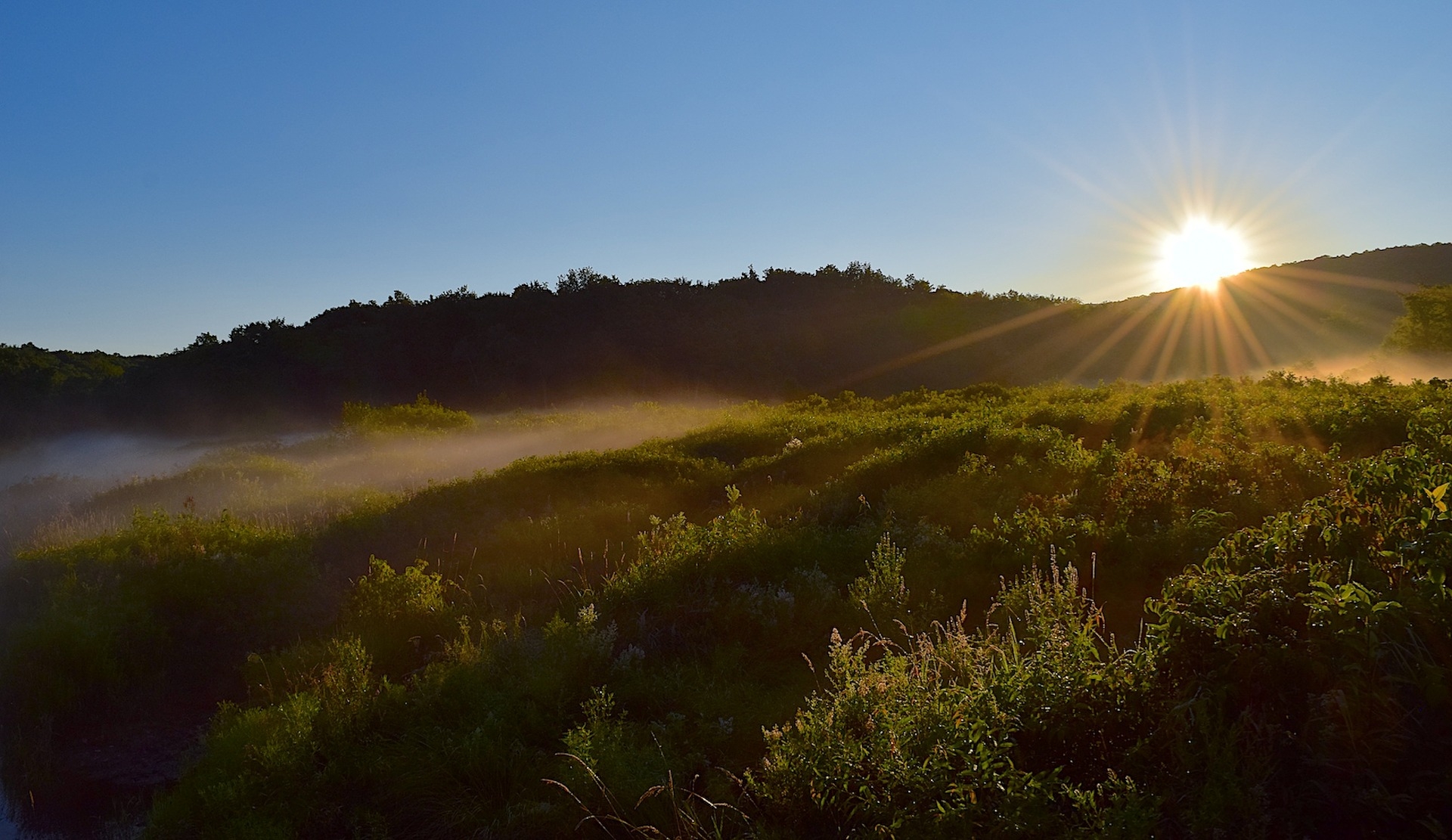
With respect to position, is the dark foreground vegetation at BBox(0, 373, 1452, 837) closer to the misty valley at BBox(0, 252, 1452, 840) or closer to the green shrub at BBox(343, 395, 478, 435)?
the misty valley at BBox(0, 252, 1452, 840)

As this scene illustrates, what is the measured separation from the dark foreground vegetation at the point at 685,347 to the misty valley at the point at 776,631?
25541mm

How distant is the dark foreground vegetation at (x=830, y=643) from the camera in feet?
10.9

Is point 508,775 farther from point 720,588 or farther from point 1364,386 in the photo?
point 1364,386

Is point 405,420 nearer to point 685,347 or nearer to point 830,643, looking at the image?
point 830,643

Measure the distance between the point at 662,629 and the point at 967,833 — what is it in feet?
14.0

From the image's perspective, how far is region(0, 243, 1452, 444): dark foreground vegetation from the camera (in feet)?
144

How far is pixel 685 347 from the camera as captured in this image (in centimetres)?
5406

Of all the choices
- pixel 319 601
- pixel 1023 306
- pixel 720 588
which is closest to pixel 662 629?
pixel 720 588

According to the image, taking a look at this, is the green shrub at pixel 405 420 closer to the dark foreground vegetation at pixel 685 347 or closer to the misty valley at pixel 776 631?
the misty valley at pixel 776 631

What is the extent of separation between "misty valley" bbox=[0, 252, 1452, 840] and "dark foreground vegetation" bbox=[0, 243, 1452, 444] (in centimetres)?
2554

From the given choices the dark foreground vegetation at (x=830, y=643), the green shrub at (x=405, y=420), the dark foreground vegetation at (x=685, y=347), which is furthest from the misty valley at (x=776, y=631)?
the dark foreground vegetation at (x=685, y=347)

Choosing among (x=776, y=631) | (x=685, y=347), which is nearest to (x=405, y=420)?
(x=776, y=631)

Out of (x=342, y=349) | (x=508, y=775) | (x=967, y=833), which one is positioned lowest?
(x=508, y=775)

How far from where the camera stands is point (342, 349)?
166 feet
